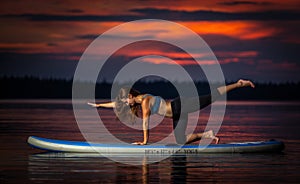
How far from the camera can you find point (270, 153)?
2044 cm

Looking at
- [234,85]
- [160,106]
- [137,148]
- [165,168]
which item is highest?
[234,85]

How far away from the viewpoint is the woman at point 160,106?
62.0ft

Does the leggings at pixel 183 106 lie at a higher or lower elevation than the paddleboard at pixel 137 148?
higher

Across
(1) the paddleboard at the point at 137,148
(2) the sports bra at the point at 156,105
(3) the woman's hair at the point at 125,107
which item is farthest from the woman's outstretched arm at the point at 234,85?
(3) the woman's hair at the point at 125,107

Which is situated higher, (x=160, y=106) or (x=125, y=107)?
(x=160, y=106)

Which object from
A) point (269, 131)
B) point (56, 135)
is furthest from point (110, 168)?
point (269, 131)

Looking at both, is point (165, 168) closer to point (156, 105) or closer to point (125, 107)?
point (125, 107)

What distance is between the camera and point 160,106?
19.6 m

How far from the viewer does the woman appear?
744 inches

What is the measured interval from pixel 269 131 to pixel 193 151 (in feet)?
41.8

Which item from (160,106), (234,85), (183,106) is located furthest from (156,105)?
(234,85)

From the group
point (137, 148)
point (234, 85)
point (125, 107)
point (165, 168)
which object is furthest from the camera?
point (234, 85)

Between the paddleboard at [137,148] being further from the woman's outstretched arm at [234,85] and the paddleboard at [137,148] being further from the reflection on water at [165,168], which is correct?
the woman's outstretched arm at [234,85]

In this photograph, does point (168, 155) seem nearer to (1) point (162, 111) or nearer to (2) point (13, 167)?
(1) point (162, 111)
